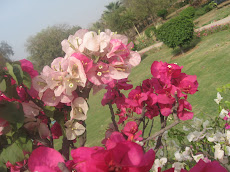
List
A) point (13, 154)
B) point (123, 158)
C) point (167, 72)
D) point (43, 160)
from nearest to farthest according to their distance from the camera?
point (123, 158)
point (43, 160)
point (13, 154)
point (167, 72)

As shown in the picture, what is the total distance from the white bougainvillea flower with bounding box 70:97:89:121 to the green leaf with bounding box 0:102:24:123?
0.19 m

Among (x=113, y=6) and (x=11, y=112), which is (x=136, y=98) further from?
(x=113, y=6)

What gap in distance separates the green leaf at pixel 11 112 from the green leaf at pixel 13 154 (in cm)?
11

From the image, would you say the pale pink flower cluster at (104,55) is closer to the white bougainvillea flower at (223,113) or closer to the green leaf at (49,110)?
the green leaf at (49,110)

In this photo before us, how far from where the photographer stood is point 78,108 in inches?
34.1

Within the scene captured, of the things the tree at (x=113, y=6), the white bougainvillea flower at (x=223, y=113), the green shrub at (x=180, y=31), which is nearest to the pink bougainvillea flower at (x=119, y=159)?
the white bougainvillea flower at (x=223, y=113)

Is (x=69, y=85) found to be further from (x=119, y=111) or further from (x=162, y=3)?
(x=162, y=3)

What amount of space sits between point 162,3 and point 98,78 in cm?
2725

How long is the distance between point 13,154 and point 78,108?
274mm

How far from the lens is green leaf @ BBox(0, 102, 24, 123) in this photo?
2.30ft

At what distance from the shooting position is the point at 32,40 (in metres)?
28.7

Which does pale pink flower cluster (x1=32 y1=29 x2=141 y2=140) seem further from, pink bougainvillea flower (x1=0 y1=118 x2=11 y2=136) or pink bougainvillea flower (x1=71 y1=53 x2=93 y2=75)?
pink bougainvillea flower (x1=0 y1=118 x2=11 y2=136)

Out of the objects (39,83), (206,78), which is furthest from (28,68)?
(206,78)

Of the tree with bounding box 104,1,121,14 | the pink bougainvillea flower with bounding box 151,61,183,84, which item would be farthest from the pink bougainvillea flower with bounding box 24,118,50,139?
the tree with bounding box 104,1,121,14
